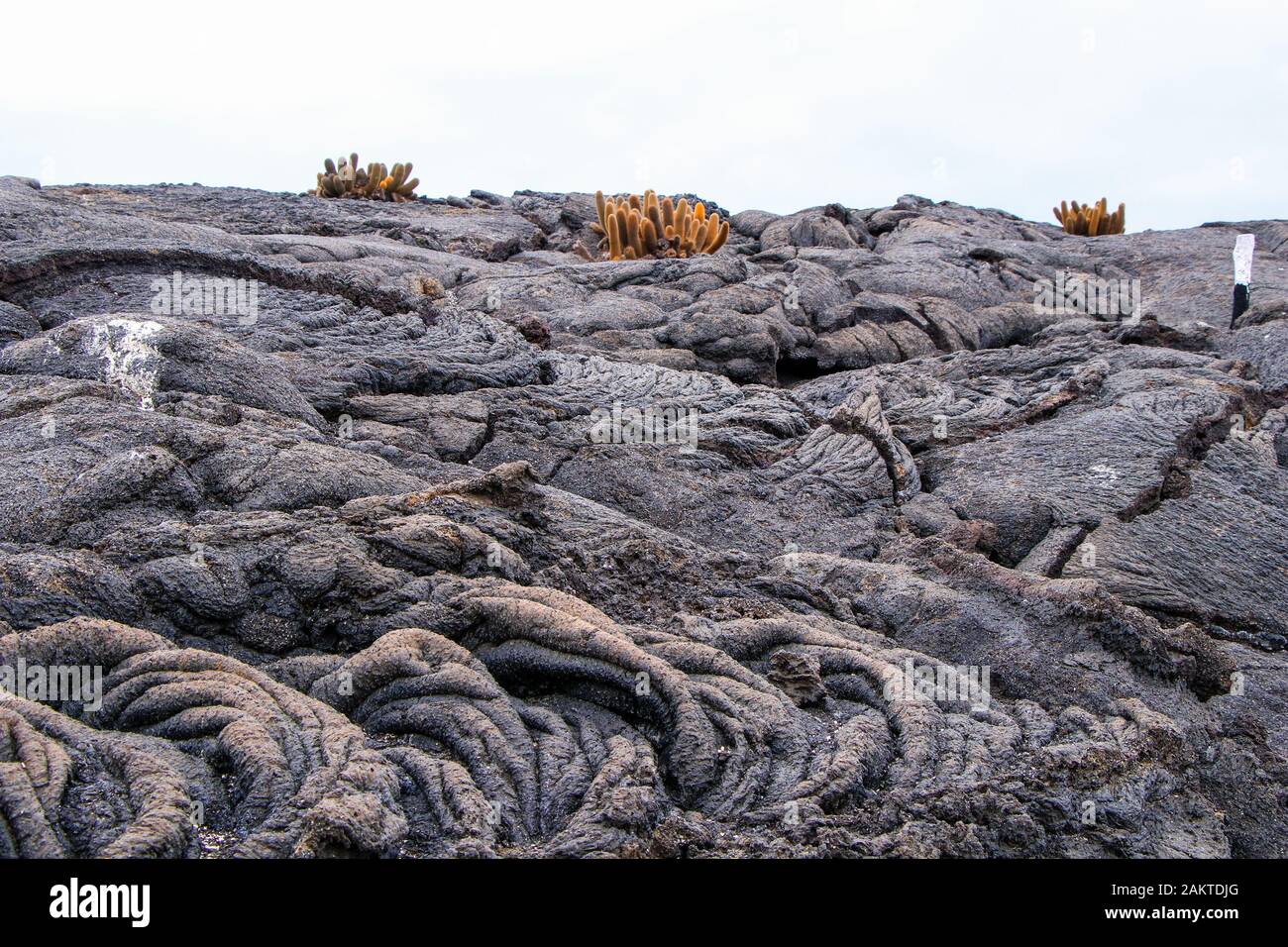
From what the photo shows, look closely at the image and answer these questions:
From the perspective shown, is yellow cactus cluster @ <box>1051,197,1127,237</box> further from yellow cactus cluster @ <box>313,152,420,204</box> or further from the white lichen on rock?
the white lichen on rock

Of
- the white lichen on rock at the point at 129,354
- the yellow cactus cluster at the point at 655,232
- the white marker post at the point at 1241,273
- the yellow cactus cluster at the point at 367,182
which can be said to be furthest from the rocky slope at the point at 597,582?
the yellow cactus cluster at the point at 367,182

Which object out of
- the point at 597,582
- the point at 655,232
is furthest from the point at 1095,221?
the point at 597,582

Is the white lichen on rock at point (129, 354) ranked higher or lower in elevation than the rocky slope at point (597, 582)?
higher

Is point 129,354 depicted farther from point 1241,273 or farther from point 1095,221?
point 1095,221

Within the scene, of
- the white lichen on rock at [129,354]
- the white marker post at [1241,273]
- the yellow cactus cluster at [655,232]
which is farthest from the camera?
the yellow cactus cluster at [655,232]

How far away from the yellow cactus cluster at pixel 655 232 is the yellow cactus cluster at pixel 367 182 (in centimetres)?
594

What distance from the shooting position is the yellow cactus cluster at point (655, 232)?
61.9 ft

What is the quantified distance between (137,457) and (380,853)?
3653 mm

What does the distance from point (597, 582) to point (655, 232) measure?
1376cm

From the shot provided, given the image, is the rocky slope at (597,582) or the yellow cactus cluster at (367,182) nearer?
the rocky slope at (597,582)

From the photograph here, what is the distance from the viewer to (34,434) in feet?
22.6

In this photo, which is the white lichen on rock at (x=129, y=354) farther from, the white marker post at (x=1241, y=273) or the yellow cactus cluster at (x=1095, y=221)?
the yellow cactus cluster at (x=1095, y=221)

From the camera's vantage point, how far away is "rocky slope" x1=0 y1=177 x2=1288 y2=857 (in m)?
4.52
